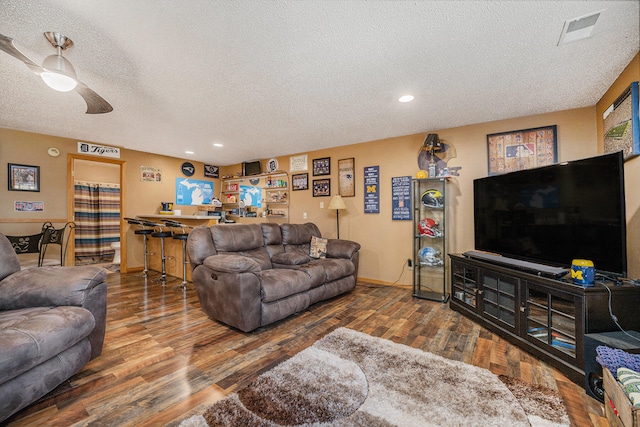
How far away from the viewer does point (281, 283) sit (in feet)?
8.66

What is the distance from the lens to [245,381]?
5.70 feet

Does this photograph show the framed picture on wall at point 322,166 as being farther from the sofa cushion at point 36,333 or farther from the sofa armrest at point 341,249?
the sofa cushion at point 36,333

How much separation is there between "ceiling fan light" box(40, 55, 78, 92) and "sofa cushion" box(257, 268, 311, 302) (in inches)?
83.0

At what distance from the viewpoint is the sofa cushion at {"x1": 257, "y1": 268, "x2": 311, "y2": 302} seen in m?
2.52

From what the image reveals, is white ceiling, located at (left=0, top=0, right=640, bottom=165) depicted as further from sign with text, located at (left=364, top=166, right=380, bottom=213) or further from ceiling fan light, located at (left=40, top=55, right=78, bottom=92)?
sign with text, located at (left=364, top=166, right=380, bottom=213)

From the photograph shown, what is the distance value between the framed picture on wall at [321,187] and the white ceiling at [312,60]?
1.44 metres

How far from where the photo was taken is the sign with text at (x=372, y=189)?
4.34m

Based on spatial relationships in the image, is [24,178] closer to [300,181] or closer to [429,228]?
[300,181]

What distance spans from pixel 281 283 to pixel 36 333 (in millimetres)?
1682

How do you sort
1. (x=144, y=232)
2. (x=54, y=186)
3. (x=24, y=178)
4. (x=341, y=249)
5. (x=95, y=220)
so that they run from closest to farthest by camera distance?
1. (x=341, y=249)
2. (x=24, y=178)
3. (x=54, y=186)
4. (x=144, y=232)
5. (x=95, y=220)

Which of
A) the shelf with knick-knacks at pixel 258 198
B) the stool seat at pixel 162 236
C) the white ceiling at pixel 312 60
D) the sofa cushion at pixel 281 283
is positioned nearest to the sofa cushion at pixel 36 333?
the sofa cushion at pixel 281 283

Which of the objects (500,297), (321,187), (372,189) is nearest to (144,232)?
(321,187)

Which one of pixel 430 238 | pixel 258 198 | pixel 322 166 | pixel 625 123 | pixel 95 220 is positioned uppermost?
pixel 322 166

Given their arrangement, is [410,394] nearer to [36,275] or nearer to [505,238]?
[505,238]
